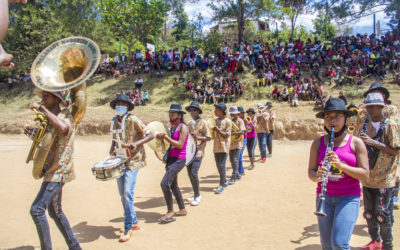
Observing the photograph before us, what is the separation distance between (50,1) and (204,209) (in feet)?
108

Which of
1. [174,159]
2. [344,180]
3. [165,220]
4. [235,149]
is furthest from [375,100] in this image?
[235,149]

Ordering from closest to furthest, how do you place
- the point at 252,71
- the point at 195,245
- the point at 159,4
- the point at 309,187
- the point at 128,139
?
the point at 195,245, the point at 128,139, the point at 309,187, the point at 252,71, the point at 159,4

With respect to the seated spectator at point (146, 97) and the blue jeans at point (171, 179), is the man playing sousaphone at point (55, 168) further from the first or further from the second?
the seated spectator at point (146, 97)

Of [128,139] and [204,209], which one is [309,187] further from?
[128,139]

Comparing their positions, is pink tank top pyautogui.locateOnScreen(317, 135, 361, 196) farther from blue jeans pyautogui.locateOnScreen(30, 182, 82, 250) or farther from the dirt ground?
blue jeans pyautogui.locateOnScreen(30, 182, 82, 250)

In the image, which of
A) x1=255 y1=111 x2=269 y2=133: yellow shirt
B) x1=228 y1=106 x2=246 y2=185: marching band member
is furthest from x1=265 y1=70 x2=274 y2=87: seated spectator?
x1=228 y1=106 x2=246 y2=185: marching band member

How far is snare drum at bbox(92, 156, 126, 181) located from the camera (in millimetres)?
4777

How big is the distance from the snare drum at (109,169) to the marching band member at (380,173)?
3.27 m

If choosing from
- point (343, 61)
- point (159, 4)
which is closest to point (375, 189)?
point (343, 61)

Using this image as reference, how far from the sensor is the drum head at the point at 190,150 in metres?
6.26

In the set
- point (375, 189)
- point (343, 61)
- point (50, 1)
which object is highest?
point (50, 1)

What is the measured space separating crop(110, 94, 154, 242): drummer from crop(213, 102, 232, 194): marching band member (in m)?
2.67

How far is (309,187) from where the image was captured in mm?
7992

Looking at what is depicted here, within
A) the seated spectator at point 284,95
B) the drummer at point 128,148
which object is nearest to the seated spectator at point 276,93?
the seated spectator at point 284,95
